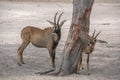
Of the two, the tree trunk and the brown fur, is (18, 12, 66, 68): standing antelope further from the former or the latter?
the tree trunk

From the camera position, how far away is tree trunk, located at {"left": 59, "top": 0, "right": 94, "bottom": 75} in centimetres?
1262

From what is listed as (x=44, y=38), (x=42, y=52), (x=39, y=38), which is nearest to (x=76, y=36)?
(x=44, y=38)

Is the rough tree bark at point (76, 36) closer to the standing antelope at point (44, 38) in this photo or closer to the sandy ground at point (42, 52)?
the sandy ground at point (42, 52)

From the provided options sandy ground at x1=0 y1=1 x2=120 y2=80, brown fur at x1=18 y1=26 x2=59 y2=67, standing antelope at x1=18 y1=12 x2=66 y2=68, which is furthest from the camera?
brown fur at x1=18 y1=26 x2=59 y2=67

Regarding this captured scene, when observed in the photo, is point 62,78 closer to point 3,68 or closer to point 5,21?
point 3,68

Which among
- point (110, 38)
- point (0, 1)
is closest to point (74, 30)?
point (110, 38)

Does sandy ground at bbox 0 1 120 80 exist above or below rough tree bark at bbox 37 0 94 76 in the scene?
below

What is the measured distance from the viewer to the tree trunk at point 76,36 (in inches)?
497

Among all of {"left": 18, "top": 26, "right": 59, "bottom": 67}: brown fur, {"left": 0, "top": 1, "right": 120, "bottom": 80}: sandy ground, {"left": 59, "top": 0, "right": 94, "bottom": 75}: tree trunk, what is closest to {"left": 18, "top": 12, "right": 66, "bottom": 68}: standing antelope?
{"left": 18, "top": 26, "right": 59, "bottom": 67}: brown fur

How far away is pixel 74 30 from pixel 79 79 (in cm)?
143

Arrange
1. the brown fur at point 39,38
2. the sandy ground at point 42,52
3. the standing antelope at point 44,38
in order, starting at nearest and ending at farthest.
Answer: the sandy ground at point 42,52
the standing antelope at point 44,38
the brown fur at point 39,38

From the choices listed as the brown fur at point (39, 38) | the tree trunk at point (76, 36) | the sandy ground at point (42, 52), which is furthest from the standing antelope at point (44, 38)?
the tree trunk at point (76, 36)

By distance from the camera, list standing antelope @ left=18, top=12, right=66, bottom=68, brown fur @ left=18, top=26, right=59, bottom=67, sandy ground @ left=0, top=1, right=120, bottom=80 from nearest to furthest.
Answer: sandy ground @ left=0, top=1, right=120, bottom=80, standing antelope @ left=18, top=12, right=66, bottom=68, brown fur @ left=18, top=26, right=59, bottom=67

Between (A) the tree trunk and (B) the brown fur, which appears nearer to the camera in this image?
(A) the tree trunk
